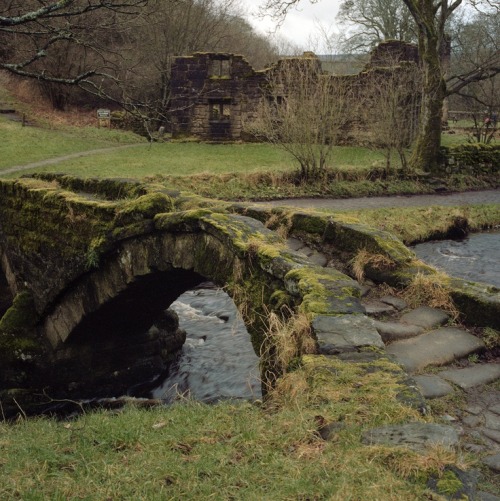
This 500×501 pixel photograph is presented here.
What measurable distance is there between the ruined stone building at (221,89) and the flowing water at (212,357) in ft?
62.1

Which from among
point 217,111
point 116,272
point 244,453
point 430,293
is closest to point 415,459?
point 244,453

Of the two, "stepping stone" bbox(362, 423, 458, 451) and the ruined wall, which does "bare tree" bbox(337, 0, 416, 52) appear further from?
"stepping stone" bbox(362, 423, 458, 451)

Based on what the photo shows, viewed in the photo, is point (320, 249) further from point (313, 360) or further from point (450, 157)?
point (450, 157)

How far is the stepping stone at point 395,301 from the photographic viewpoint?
586 centimetres

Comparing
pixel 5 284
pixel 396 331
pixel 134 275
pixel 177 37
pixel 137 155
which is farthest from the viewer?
pixel 177 37

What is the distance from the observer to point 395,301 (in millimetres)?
5973

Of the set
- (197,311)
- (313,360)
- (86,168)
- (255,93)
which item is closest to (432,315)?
(313,360)

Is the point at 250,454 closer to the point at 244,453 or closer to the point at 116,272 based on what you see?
the point at 244,453

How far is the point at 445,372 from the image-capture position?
4645 millimetres

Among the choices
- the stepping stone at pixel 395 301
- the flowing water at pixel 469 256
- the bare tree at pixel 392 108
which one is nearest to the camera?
the stepping stone at pixel 395 301

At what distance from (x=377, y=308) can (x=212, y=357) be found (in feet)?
15.2

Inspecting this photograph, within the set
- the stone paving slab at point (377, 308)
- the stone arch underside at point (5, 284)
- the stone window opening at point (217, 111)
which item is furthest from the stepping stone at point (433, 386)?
the stone window opening at point (217, 111)

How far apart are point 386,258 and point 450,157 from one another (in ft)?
51.3

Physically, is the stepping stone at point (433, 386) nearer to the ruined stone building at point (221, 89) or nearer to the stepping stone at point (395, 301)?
the stepping stone at point (395, 301)
